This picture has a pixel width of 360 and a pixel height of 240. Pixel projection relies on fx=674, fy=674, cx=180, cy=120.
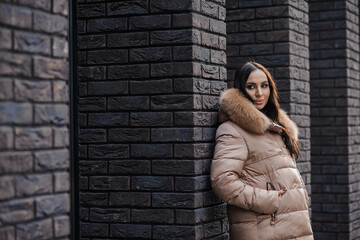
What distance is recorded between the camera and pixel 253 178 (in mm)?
4230

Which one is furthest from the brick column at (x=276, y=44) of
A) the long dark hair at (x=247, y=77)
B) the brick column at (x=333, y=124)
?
the long dark hair at (x=247, y=77)

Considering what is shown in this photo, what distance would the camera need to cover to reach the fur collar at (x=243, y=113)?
425 cm

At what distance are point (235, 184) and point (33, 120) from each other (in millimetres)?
1684

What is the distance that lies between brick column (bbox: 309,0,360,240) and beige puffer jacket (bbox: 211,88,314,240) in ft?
9.63

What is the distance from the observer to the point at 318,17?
739cm

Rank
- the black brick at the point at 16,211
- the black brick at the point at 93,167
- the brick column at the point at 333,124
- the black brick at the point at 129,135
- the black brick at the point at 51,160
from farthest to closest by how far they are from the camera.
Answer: the brick column at the point at 333,124 → the black brick at the point at 93,167 → the black brick at the point at 129,135 → the black brick at the point at 51,160 → the black brick at the point at 16,211

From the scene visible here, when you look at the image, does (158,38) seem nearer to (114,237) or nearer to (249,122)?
(249,122)

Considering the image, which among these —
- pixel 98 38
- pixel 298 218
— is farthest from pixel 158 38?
pixel 298 218

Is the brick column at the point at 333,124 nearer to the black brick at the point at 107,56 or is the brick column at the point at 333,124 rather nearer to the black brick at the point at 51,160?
the black brick at the point at 107,56

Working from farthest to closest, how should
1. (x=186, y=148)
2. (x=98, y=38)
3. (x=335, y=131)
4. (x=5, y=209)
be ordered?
Answer: (x=335, y=131) → (x=98, y=38) → (x=186, y=148) → (x=5, y=209)

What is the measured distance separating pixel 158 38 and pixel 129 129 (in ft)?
2.00

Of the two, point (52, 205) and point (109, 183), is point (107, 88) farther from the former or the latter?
point (52, 205)

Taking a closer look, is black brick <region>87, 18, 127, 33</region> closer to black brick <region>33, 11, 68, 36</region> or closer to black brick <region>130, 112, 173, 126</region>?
black brick <region>130, 112, 173, 126</region>

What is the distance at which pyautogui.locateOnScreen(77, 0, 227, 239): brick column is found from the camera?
4168mm
